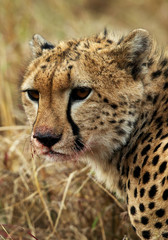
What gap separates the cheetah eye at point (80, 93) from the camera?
2965 millimetres

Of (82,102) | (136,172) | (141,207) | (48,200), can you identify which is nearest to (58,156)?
(82,102)

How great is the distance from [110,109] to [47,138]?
436 mm

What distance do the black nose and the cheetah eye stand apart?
0.92 feet

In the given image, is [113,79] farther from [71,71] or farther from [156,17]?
[156,17]

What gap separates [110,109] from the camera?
2.99 metres

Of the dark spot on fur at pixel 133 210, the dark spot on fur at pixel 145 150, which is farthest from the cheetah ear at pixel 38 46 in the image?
the dark spot on fur at pixel 133 210

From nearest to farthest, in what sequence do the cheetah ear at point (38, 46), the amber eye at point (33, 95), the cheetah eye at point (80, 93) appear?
the cheetah eye at point (80, 93)
the amber eye at point (33, 95)
the cheetah ear at point (38, 46)

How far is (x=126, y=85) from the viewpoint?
3018 millimetres

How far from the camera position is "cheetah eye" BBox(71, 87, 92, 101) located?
296 centimetres

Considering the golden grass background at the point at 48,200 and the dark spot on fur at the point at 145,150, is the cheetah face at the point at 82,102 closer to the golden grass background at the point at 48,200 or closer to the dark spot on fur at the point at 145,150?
the dark spot on fur at the point at 145,150

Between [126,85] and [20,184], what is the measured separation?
1.57 m

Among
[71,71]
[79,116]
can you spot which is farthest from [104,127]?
[71,71]

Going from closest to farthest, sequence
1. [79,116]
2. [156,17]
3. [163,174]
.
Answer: [163,174]
[79,116]
[156,17]

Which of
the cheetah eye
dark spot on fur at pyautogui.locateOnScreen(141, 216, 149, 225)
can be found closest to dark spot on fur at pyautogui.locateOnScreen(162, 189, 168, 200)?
dark spot on fur at pyautogui.locateOnScreen(141, 216, 149, 225)
